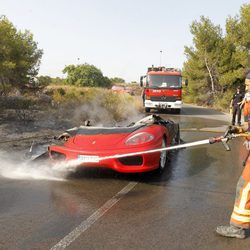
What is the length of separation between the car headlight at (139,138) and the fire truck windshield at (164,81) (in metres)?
17.4

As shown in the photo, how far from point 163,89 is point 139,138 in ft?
57.6

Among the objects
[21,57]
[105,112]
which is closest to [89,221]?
[105,112]

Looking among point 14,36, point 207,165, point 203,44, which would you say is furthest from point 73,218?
point 203,44

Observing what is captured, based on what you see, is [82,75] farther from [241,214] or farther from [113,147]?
[241,214]

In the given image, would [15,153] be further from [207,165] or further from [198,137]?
[198,137]

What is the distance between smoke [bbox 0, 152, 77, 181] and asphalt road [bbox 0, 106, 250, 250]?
93 millimetres

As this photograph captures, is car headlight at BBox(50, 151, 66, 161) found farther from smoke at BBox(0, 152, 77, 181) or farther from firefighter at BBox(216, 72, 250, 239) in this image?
firefighter at BBox(216, 72, 250, 239)

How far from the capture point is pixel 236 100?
1641 cm

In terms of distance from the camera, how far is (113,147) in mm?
5824

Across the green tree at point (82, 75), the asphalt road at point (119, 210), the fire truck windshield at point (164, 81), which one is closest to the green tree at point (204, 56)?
the fire truck windshield at point (164, 81)

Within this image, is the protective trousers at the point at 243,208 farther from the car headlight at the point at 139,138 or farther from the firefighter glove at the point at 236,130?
the car headlight at the point at 139,138

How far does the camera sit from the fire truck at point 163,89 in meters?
23.2

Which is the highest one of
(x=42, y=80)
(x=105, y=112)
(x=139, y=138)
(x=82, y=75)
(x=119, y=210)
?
(x=82, y=75)

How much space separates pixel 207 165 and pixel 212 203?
252cm
